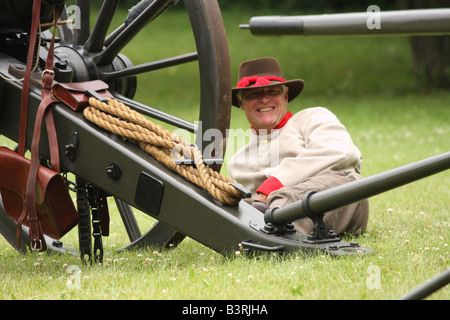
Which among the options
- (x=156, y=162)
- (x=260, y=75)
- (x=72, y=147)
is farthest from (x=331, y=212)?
(x=72, y=147)

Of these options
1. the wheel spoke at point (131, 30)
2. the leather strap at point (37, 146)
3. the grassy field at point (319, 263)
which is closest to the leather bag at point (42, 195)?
the leather strap at point (37, 146)

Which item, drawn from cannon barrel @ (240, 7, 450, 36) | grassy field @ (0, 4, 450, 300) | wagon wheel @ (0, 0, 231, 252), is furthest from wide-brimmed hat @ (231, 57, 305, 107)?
cannon barrel @ (240, 7, 450, 36)

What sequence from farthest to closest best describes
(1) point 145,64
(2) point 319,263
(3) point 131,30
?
1. (1) point 145,64
2. (3) point 131,30
3. (2) point 319,263

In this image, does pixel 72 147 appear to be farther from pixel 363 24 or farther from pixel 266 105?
pixel 363 24

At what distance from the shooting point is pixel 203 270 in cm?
276

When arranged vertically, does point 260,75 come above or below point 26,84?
below

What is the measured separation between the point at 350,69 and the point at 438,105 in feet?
12.0

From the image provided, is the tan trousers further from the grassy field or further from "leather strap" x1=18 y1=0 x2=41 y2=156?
"leather strap" x1=18 y1=0 x2=41 y2=156

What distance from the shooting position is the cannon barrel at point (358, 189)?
225cm

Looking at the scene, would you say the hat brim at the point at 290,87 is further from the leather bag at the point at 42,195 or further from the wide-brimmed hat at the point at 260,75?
the leather bag at the point at 42,195

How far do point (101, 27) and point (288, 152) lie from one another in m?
1.15

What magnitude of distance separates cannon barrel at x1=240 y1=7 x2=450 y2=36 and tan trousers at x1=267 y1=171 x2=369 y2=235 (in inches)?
52.2

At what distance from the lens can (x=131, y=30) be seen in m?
3.44
